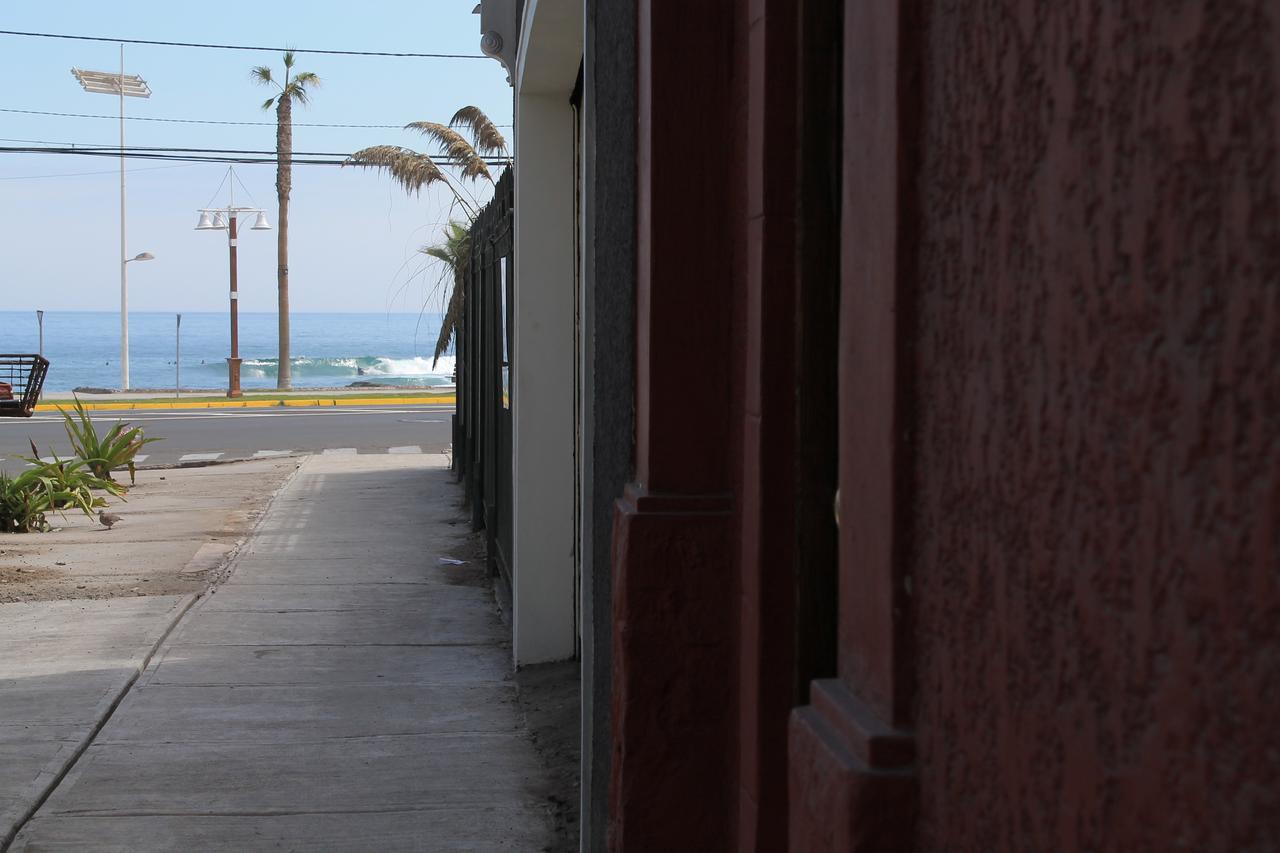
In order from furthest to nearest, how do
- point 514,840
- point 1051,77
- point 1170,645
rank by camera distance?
point 514,840, point 1051,77, point 1170,645

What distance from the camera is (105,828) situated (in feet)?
13.4

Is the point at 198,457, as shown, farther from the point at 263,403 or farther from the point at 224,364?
the point at 224,364

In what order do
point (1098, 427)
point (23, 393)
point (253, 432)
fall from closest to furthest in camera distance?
point (1098, 427)
point (253, 432)
point (23, 393)

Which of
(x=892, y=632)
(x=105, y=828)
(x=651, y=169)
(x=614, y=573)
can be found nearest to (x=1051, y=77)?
(x=892, y=632)

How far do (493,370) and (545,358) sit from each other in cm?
238

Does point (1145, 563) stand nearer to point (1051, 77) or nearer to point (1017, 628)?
point (1017, 628)

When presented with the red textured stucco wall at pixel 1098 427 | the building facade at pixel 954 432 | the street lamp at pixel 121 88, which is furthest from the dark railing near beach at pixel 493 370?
the street lamp at pixel 121 88

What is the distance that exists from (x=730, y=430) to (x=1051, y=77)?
69.5 inches

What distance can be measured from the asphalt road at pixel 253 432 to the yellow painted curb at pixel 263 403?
155cm

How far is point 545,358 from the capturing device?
6.21m

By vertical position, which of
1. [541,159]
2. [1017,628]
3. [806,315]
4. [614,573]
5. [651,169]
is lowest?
[614,573]

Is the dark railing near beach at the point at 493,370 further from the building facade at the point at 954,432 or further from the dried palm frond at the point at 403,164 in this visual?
the dried palm frond at the point at 403,164

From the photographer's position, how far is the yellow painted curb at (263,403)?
2861 centimetres

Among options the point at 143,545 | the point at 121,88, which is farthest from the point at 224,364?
the point at 143,545
